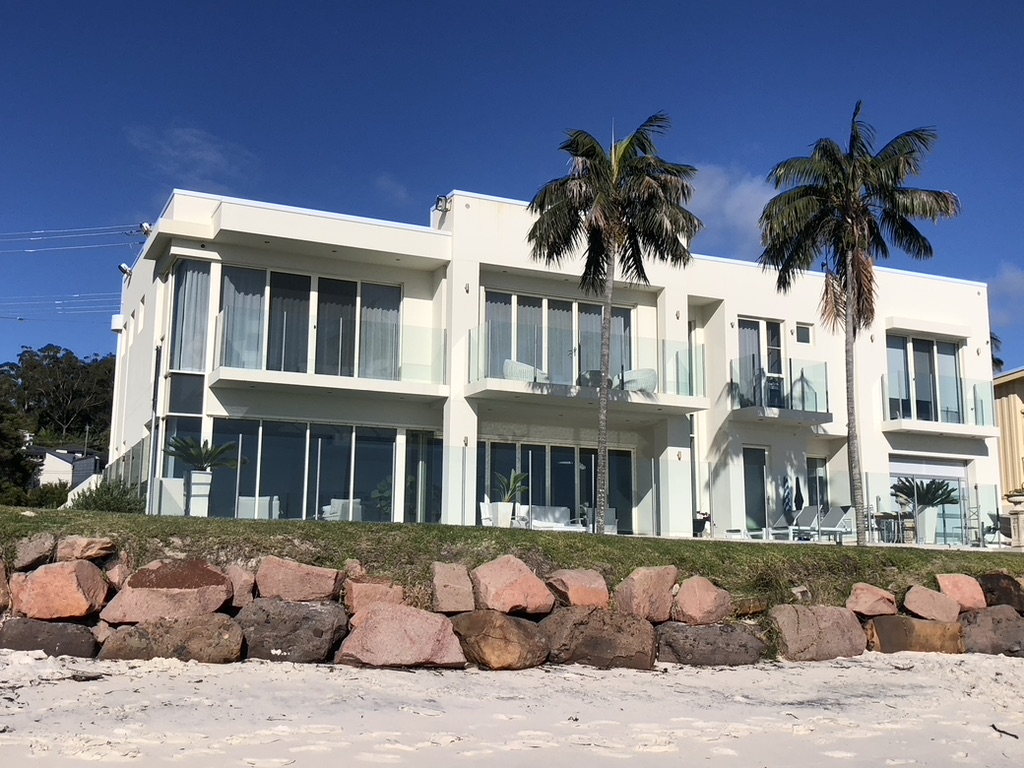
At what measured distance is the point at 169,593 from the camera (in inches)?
346

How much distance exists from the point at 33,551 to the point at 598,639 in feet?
16.9

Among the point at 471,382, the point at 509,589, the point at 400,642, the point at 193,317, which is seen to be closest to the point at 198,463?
the point at 193,317

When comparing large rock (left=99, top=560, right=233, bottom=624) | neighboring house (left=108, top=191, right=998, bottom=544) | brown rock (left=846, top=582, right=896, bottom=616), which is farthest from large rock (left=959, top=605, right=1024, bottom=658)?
neighboring house (left=108, top=191, right=998, bottom=544)

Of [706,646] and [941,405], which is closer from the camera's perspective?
[706,646]

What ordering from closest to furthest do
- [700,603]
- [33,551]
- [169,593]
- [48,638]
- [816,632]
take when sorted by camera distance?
1. [48,638]
2. [169,593]
3. [33,551]
4. [700,603]
5. [816,632]

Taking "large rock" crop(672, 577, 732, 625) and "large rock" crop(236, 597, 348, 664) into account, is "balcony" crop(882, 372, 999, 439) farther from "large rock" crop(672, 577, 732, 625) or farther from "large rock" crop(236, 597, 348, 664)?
"large rock" crop(236, 597, 348, 664)

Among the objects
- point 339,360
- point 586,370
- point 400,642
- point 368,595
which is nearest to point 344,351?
point 339,360

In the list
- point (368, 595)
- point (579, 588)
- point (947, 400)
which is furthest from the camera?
point (947, 400)

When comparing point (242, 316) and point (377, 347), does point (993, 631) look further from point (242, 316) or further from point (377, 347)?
point (242, 316)

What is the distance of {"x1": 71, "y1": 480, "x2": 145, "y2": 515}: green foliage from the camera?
54.2 feet

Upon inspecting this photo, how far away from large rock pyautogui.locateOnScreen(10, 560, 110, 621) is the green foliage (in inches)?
293

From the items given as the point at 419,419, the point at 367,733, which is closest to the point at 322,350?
the point at 419,419

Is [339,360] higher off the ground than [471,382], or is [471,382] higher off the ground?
[339,360]

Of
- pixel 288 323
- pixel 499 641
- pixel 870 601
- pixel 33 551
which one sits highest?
pixel 288 323
